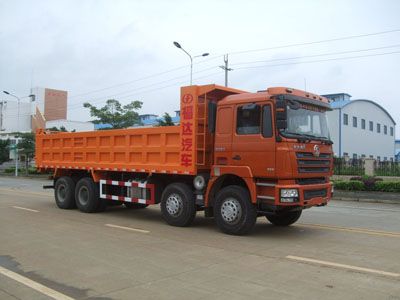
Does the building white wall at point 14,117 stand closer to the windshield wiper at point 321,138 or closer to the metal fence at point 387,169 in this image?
the metal fence at point 387,169

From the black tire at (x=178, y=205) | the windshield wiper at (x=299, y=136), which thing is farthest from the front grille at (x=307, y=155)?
the black tire at (x=178, y=205)

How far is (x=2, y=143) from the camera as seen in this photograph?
195ft

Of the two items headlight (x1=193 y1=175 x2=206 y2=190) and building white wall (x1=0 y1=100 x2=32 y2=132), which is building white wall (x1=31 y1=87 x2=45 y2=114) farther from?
headlight (x1=193 y1=175 x2=206 y2=190)

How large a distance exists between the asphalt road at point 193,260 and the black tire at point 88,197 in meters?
1.35

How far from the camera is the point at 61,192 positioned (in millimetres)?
14734

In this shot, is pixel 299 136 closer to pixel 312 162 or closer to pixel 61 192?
pixel 312 162

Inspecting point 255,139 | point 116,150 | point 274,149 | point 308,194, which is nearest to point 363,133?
point 116,150

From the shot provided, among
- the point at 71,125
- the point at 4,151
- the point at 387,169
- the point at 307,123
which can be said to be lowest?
the point at 387,169

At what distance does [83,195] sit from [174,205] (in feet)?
13.5

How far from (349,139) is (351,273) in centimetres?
4836

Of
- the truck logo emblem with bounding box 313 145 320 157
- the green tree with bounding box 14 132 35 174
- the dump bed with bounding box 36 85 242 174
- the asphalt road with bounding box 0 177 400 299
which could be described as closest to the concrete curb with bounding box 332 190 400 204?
the asphalt road with bounding box 0 177 400 299

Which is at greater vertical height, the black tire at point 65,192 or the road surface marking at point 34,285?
the black tire at point 65,192

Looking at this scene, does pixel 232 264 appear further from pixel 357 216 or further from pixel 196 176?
pixel 357 216

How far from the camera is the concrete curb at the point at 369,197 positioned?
62.7ft
